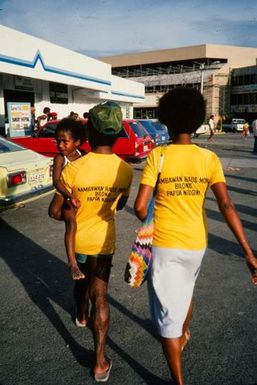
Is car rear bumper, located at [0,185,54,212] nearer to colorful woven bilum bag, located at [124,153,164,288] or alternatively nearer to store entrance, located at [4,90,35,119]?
colorful woven bilum bag, located at [124,153,164,288]

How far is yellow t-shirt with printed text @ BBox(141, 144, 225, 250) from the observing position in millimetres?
2107

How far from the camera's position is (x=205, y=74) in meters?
60.7

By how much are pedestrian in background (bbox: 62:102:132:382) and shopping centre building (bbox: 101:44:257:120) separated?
4926cm

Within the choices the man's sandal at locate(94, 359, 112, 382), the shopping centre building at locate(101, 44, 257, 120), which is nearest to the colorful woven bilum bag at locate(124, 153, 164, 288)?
the man's sandal at locate(94, 359, 112, 382)

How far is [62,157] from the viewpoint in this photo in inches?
155

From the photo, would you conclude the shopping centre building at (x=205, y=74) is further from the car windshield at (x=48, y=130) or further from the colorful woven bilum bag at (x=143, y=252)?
the colorful woven bilum bag at (x=143, y=252)

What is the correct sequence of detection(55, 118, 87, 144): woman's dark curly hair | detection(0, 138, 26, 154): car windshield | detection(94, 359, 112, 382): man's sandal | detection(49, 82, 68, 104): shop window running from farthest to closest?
detection(49, 82, 68, 104): shop window < detection(0, 138, 26, 154): car windshield < detection(55, 118, 87, 144): woman's dark curly hair < detection(94, 359, 112, 382): man's sandal

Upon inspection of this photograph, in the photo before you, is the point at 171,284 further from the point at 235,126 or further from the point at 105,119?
the point at 235,126

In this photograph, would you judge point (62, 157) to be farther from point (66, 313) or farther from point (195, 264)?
point (195, 264)

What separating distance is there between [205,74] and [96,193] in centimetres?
6258

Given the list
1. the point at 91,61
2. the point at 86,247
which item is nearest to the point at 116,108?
the point at 86,247

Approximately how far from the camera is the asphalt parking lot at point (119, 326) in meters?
2.59

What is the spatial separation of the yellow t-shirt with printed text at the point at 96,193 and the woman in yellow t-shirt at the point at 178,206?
0.38 m

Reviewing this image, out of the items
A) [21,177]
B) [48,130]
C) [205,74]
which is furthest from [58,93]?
[205,74]
